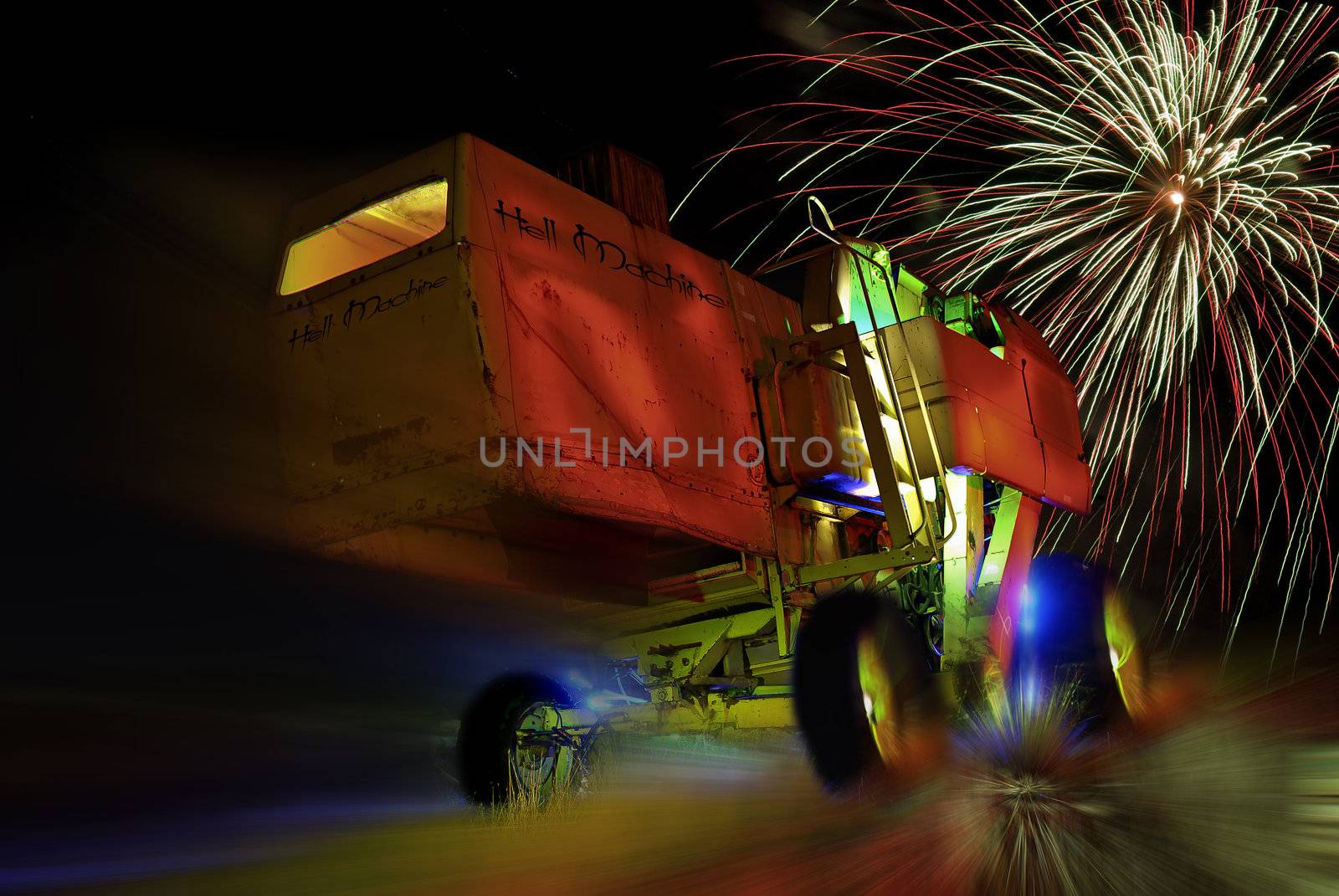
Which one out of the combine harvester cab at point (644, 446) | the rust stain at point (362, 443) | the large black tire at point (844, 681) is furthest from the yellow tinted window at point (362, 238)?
the large black tire at point (844, 681)

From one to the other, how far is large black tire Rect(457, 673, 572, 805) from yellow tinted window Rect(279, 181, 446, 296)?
3039 mm

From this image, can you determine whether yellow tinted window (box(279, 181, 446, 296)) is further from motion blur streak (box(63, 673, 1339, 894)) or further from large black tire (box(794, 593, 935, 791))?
motion blur streak (box(63, 673, 1339, 894))

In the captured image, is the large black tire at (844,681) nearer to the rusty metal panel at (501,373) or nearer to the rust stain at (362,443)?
the rusty metal panel at (501,373)

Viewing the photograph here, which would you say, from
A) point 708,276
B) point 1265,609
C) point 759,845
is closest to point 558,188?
point 708,276

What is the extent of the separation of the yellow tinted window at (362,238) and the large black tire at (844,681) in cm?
324

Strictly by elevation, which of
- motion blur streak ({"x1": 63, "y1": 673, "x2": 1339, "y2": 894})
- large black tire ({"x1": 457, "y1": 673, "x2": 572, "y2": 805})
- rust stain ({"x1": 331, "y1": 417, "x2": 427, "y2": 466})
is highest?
rust stain ({"x1": 331, "y1": 417, "x2": 427, "y2": 466})

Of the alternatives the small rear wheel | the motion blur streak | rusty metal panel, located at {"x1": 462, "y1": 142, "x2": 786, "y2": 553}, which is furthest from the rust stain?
the small rear wheel

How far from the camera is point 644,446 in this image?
6.47 m

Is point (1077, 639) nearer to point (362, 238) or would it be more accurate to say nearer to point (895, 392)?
point (895, 392)

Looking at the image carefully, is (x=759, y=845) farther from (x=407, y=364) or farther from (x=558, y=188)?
(x=558, y=188)

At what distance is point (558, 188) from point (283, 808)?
6029 mm

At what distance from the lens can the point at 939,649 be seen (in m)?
7.67

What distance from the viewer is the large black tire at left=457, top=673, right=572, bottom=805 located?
24.3ft

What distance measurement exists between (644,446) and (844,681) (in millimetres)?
1757
